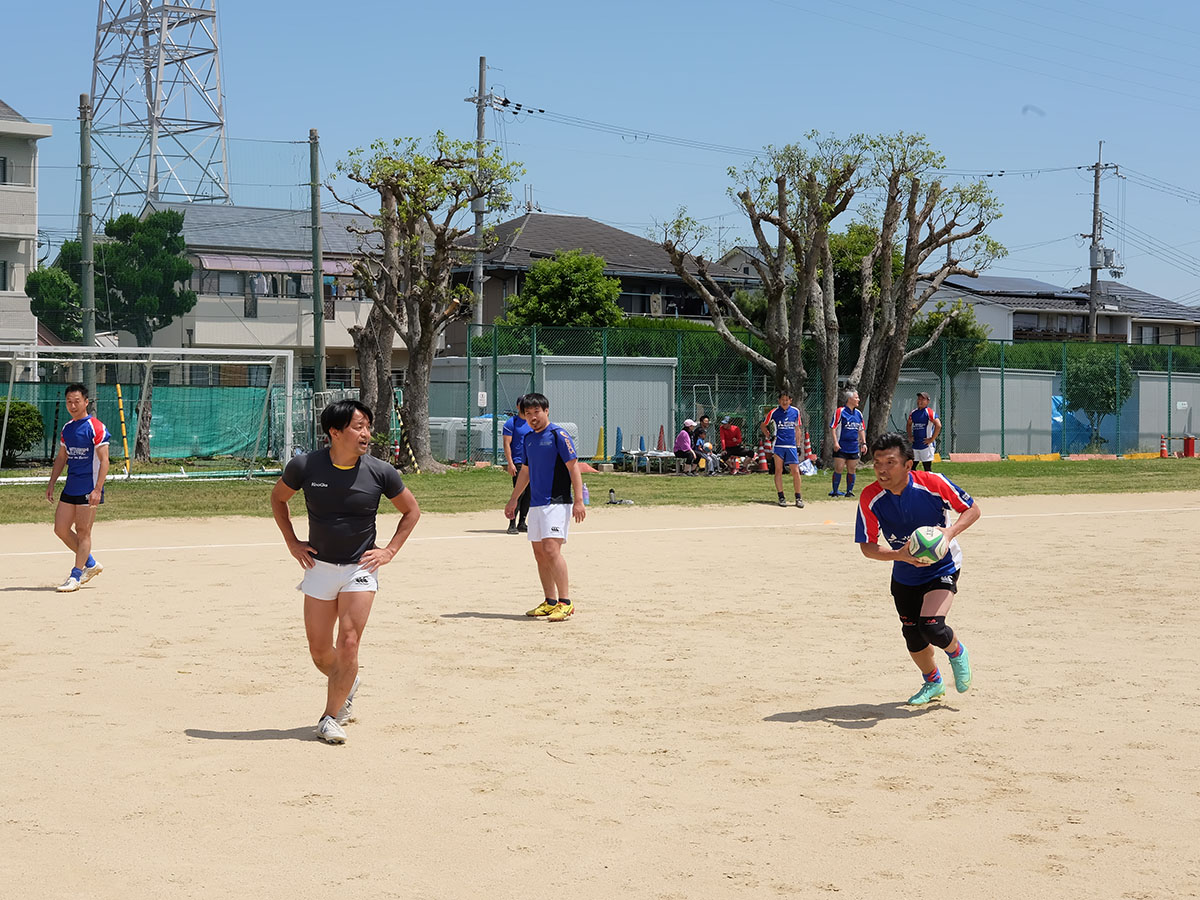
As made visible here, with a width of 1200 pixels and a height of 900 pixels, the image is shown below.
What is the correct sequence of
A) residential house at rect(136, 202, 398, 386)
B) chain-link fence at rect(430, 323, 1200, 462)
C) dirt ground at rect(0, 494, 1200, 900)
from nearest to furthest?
dirt ground at rect(0, 494, 1200, 900), chain-link fence at rect(430, 323, 1200, 462), residential house at rect(136, 202, 398, 386)

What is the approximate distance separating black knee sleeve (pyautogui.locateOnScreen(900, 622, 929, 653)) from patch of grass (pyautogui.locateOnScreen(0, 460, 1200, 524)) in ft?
45.1

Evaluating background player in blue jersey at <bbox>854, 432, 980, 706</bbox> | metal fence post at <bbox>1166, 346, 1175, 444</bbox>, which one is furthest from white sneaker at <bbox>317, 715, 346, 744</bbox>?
metal fence post at <bbox>1166, 346, 1175, 444</bbox>

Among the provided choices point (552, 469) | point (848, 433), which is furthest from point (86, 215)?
point (552, 469)

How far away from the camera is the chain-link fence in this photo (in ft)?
104

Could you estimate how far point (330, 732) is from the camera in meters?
6.76

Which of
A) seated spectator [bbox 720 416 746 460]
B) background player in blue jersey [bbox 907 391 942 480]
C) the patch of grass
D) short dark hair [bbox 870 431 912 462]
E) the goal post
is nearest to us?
short dark hair [bbox 870 431 912 462]

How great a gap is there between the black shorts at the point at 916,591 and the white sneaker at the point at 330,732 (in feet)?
10.4

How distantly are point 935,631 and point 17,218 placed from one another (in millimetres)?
39539

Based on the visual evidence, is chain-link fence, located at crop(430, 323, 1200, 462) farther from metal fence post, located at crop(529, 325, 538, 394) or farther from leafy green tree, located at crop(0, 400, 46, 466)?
leafy green tree, located at crop(0, 400, 46, 466)

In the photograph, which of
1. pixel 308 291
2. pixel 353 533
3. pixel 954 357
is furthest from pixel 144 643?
pixel 308 291

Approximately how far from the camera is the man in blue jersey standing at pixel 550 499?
10.8m

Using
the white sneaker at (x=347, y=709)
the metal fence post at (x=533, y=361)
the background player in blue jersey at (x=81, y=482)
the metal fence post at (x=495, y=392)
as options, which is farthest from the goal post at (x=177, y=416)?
the white sneaker at (x=347, y=709)

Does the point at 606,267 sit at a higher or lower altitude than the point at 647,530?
higher

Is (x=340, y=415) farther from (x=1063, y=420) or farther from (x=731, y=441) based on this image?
(x=1063, y=420)
